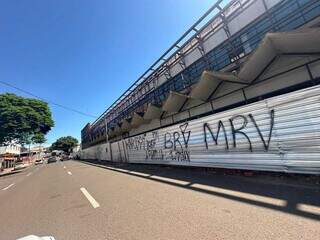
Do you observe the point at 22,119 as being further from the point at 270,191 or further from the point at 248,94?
the point at 270,191

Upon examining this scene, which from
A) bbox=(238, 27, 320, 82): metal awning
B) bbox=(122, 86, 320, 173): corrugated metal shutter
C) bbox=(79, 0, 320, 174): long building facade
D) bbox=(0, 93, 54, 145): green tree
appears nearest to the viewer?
bbox=(122, 86, 320, 173): corrugated metal shutter

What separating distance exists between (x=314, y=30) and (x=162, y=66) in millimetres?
11842

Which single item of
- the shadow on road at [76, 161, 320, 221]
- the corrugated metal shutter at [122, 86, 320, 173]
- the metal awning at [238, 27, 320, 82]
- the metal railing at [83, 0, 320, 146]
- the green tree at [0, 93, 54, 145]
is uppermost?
the green tree at [0, 93, 54, 145]

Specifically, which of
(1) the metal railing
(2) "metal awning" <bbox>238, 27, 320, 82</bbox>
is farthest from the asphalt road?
(1) the metal railing

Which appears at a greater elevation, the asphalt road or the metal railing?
the metal railing

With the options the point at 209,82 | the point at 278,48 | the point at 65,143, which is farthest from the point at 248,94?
the point at 65,143

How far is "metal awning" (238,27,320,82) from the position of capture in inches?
268

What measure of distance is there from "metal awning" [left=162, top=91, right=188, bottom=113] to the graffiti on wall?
2.09 m

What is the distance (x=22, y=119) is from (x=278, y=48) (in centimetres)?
2770

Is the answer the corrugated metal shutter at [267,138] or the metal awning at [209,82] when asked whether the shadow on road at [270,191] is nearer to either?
the corrugated metal shutter at [267,138]

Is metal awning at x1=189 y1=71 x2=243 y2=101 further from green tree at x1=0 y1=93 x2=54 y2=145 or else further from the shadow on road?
green tree at x1=0 y1=93 x2=54 y2=145

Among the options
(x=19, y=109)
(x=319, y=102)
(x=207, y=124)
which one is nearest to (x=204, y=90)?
(x=207, y=124)

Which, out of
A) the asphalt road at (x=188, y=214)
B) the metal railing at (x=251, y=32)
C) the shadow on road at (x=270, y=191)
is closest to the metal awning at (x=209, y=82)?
the metal railing at (x=251, y=32)

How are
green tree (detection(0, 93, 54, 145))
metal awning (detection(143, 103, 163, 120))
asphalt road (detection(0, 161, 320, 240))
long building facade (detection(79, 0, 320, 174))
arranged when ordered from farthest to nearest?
1. green tree (detection(0, 93, 54, 145))
2. metal awning (detection(143, 103, 163, 120))
3. long building facade (detection(79, 0, 320, 174))
4. asphalt road (detection(0, 161, 320, 240))
